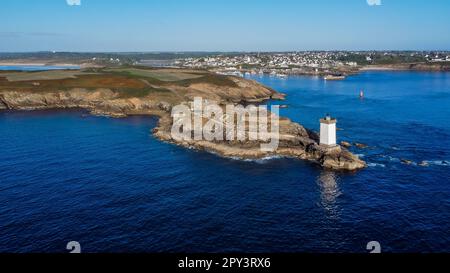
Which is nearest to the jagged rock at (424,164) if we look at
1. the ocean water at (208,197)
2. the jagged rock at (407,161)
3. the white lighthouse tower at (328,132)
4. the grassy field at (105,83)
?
the ocean water at (208,197)

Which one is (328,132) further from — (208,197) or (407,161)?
(208,197)

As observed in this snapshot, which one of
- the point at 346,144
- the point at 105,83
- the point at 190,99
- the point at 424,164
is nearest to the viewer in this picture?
the point at 424,164

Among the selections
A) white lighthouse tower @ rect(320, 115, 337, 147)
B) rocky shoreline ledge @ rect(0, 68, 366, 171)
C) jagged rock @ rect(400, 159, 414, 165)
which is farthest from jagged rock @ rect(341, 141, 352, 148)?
jagged rock @ rect(400, 159, 414, 165)

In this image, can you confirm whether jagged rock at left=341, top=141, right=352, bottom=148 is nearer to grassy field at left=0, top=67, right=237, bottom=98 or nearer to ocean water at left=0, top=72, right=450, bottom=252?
ocean water at left=0, top=72, right=450, bottom=252

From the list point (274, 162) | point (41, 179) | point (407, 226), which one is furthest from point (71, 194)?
point (407, 226)

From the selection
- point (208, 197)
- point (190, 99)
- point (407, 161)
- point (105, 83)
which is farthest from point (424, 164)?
point (105, 83)

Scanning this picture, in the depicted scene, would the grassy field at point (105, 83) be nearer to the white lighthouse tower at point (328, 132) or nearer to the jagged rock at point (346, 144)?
the jagged rock at point (346, 144)
